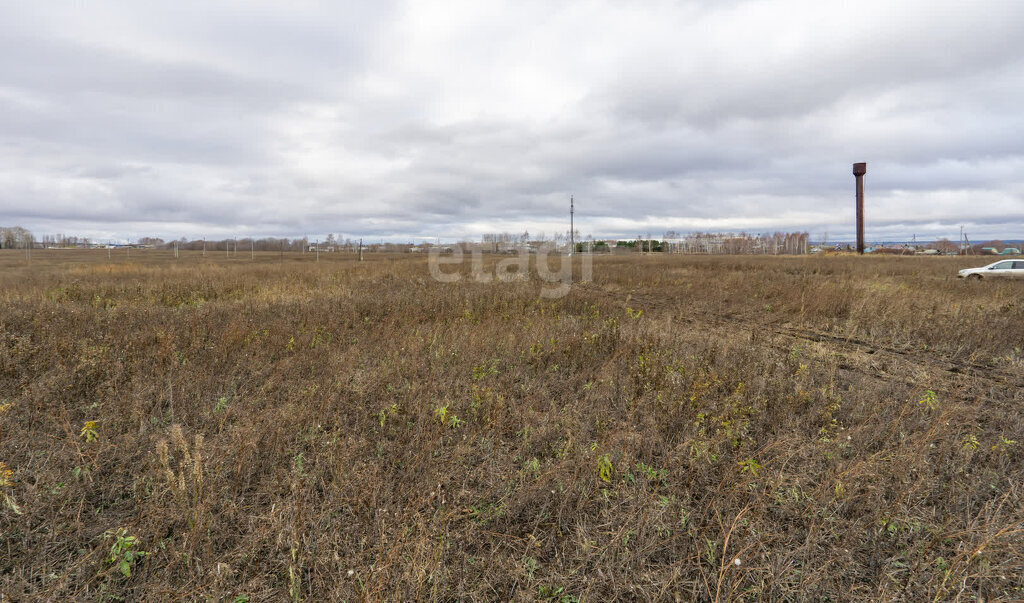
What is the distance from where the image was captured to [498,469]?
314 cm

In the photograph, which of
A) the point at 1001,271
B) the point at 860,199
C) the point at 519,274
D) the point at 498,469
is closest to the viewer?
the point at 498,469

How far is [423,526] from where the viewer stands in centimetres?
241

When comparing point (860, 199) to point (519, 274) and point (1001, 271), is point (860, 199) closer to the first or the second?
point (1001, 271)

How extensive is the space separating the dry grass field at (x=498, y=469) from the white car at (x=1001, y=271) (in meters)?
17.4

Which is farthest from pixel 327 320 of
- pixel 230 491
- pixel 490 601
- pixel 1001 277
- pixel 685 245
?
pixel 685 245

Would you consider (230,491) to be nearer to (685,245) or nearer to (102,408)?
(102,408)

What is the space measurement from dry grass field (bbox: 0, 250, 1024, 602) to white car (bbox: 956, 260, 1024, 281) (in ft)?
57.0

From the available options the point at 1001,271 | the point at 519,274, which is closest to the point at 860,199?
the point at 1001,271

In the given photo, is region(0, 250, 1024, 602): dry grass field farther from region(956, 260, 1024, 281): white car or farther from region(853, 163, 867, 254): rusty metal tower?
region(853, 163, 867, 254): rusty metal tower

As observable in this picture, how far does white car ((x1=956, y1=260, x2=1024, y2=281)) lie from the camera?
54.9 ft

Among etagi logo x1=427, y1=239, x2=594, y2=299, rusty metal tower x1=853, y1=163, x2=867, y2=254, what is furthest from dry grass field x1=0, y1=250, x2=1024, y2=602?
rusty metal tower x1=853, y1=163, x2=867, y2=254

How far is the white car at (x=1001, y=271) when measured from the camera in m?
16.7

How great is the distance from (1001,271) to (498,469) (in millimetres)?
26318

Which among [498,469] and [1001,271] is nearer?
[498,469]
